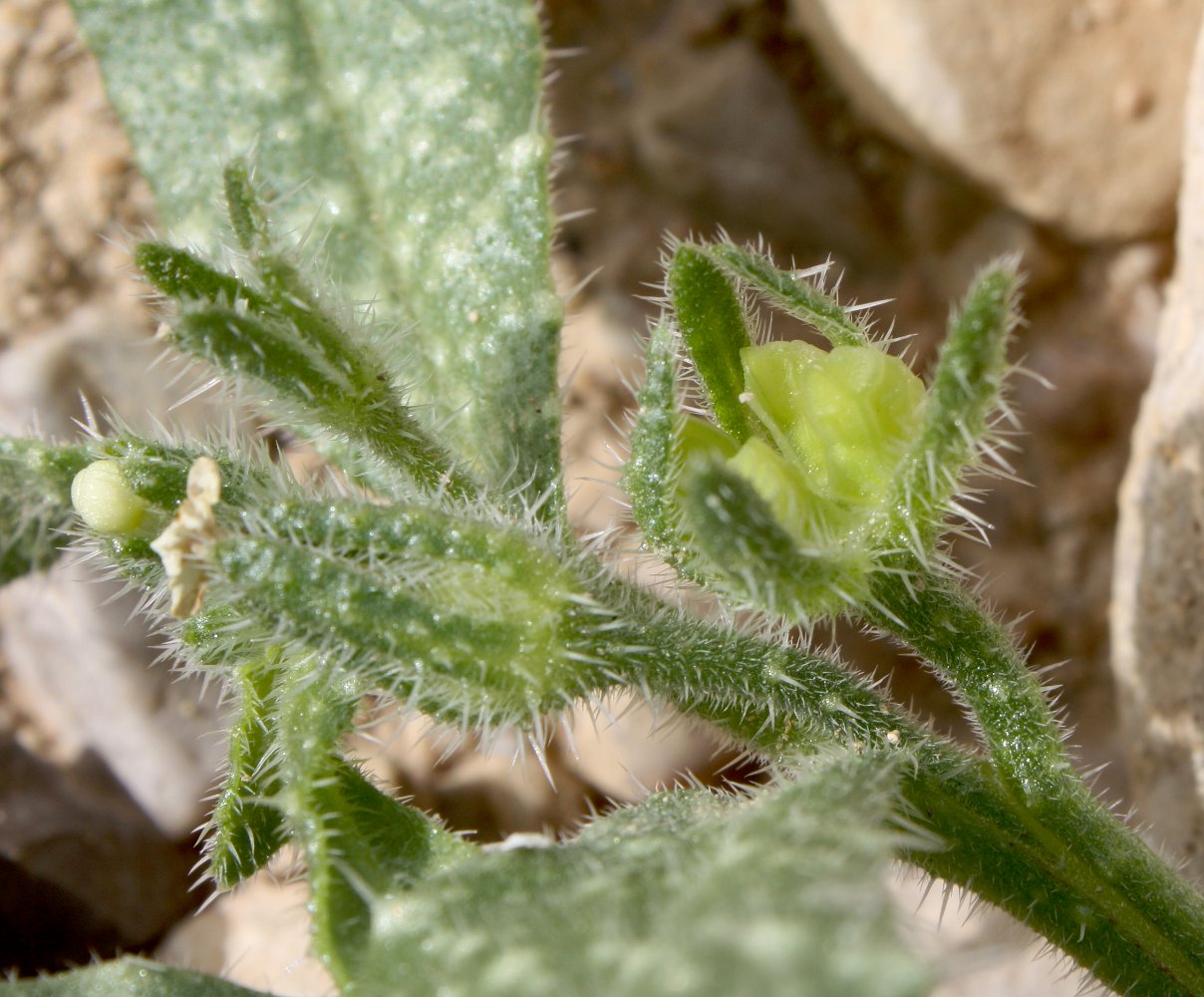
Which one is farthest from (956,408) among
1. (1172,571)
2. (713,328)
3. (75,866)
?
(75,866)

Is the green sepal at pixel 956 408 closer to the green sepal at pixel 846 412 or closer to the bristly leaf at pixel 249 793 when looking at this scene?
the green sepal at pixel 846 412

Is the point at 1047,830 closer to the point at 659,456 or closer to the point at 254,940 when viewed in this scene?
the point at 659,456

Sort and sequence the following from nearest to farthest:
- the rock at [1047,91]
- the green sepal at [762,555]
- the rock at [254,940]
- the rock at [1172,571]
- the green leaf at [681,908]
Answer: the green leaf at [681,908] → the green sepal at [762,555] → the rock at [1172,571] → the rock at [254,940] → the rock at [1047,91]

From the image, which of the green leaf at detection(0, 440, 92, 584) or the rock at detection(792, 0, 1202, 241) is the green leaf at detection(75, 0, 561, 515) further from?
the rock at detection(792, 0, 1202, 241)

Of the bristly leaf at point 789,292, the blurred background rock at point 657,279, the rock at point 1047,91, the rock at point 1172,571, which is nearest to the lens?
the bristly leaf at point 789,292

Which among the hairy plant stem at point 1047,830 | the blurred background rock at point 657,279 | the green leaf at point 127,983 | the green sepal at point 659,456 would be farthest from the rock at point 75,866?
the hairy plant stem at point 1047,830

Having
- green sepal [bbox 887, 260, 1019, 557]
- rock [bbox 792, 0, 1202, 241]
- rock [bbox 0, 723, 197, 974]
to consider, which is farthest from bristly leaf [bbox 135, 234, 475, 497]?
rock [bbox 792, 0, 1202, 241]
